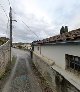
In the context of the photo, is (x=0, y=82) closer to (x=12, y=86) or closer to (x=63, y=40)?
(x=12, y=86)

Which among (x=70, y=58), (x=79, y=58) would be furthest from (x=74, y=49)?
(x=70, y=58)

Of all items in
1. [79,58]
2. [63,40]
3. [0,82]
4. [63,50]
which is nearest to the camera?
[79,58]

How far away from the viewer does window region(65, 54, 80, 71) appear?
335 inches

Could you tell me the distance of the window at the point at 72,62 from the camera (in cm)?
851

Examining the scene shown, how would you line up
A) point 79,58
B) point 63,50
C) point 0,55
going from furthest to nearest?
1. point 0,55
2. point 63,50
3. point 79,58

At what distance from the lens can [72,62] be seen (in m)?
9.15

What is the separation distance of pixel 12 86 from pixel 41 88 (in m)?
2.42

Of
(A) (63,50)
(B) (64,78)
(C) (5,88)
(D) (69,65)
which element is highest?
(A) (63,50)

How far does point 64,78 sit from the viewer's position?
8.73m

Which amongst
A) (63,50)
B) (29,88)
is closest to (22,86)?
(29,88)

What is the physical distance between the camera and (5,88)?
12891 mm

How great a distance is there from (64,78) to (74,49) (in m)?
1.63

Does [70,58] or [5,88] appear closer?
[70,58]

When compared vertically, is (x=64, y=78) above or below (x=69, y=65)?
below
